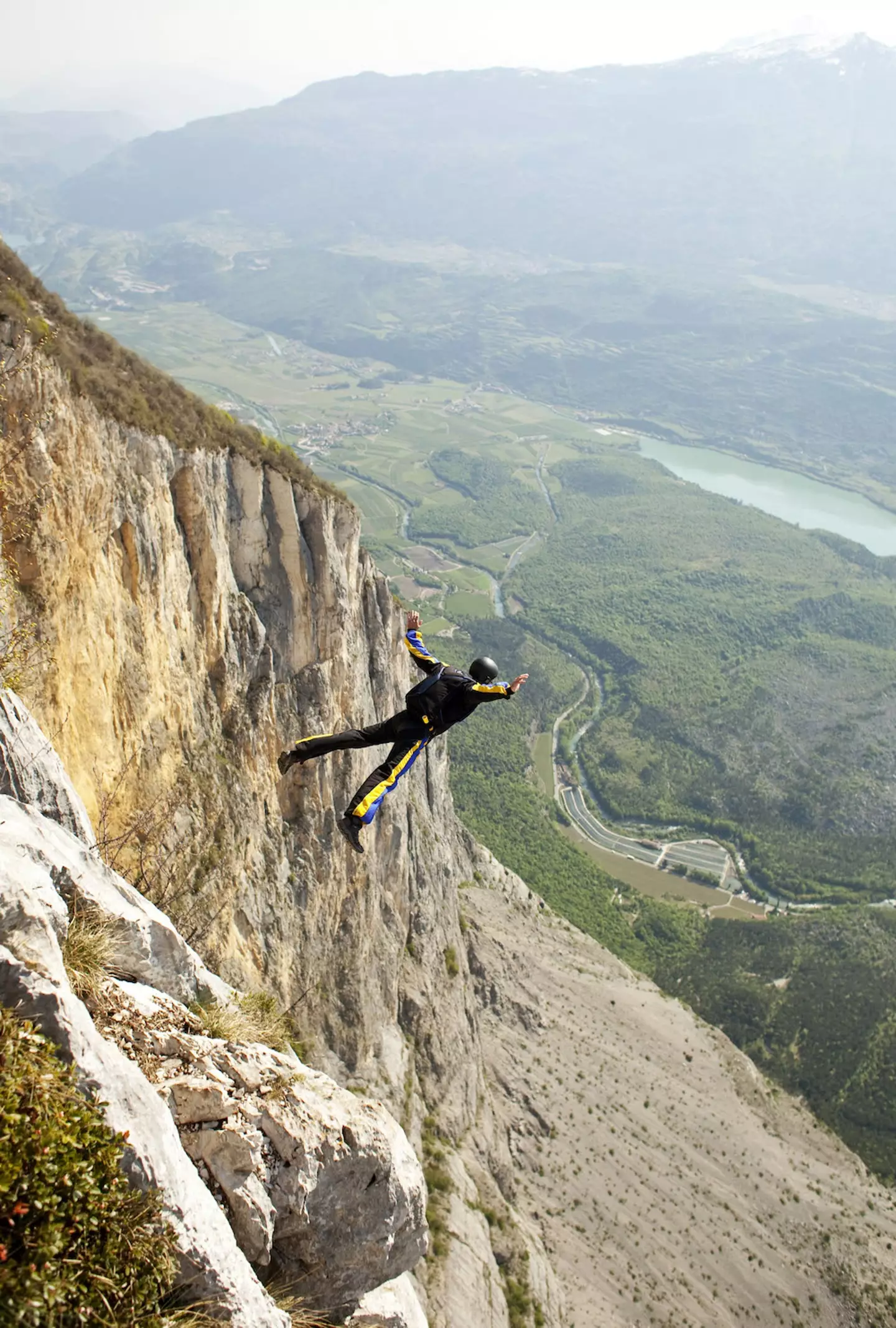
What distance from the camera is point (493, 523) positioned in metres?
146

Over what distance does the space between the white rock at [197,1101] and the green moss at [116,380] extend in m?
9.49

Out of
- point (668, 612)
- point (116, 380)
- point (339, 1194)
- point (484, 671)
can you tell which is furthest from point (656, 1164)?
point (668, 612)

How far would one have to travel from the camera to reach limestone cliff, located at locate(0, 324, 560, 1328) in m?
10.9

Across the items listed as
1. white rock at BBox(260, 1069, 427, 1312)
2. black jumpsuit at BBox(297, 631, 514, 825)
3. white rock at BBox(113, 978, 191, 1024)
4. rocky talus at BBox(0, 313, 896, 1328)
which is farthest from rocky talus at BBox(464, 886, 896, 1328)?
white rock at BBox(113, 978, 191, 1024)

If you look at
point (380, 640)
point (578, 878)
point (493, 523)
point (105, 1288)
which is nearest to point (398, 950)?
point (380, 640)

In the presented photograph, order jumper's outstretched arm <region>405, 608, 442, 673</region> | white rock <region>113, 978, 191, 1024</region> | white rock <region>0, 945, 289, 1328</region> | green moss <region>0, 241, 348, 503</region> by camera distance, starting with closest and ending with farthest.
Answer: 1. white rock <region>0, 945, 289, 1328</region>
2. white rock <region>113, 978, 191, 1024</region>
3. jumper's outstretched arm <region>405, 608, 442, 673</region>
4. green moss <region>0, 241, 348, 503</region>

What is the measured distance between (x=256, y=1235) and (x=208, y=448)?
1345cm

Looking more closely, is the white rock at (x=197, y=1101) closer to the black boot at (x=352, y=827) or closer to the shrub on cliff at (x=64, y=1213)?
the shrub on cliff at (x=64, y=1213)

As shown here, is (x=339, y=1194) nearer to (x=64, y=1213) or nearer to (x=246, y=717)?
(x=64, y=1213)

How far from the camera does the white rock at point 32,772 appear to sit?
261 inches

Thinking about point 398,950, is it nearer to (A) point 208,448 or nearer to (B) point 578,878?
(A) point 208,448

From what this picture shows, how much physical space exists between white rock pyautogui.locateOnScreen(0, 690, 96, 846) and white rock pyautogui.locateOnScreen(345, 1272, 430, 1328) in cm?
491

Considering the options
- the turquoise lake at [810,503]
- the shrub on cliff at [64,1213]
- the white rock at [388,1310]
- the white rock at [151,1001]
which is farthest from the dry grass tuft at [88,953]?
the turquoise lake at [810,503]

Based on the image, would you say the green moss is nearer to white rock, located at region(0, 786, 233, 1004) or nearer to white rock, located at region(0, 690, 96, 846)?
white rock, located at region(0, 690, 96, 846)
